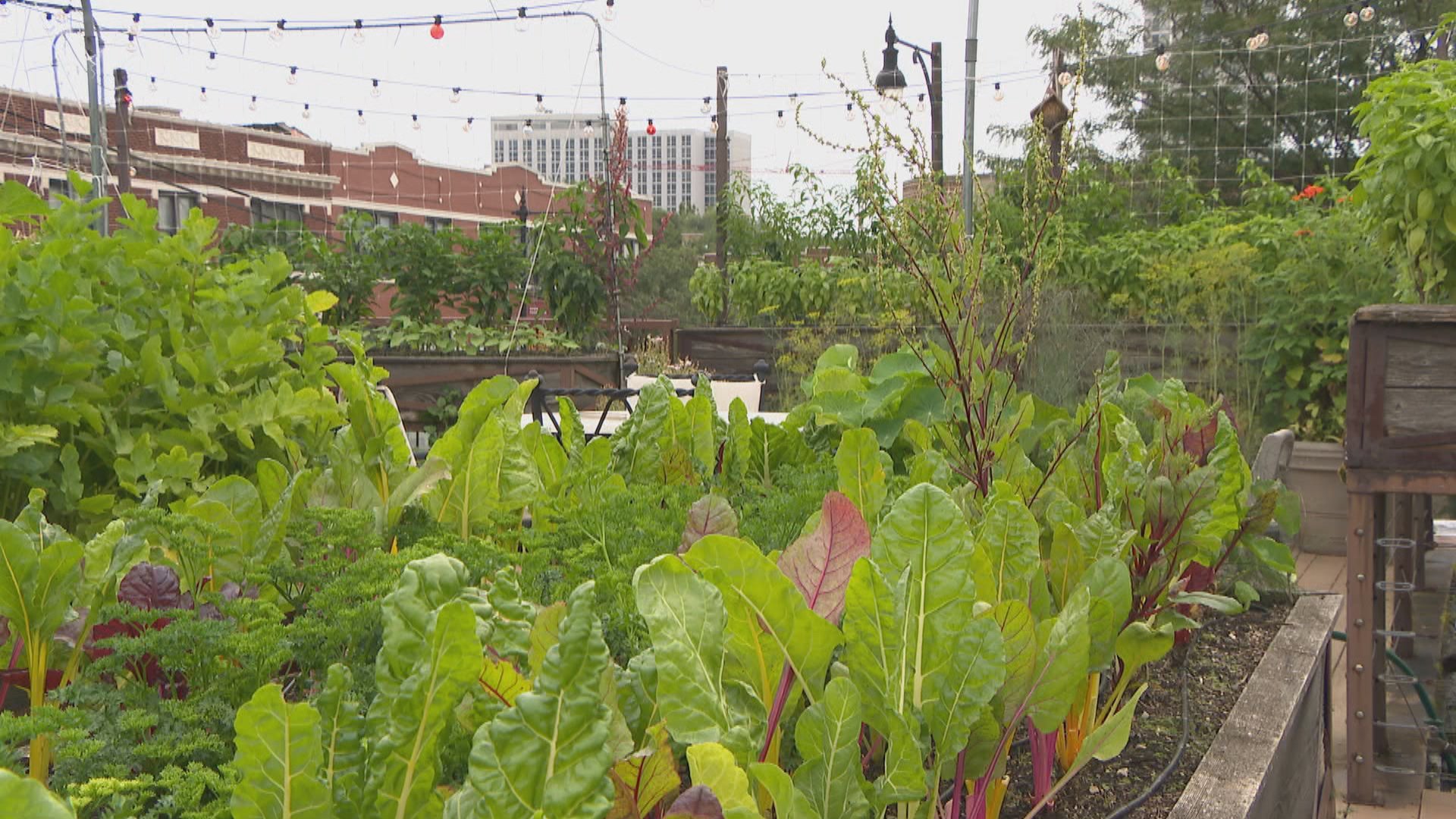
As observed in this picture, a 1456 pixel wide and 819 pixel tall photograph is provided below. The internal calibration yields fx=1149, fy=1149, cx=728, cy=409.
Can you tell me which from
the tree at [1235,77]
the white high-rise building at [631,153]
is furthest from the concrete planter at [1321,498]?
the tree at [1235,77]

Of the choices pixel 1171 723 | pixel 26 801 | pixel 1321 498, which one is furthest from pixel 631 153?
pixel 26 801

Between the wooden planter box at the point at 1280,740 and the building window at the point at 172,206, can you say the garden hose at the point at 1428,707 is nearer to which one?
the wooden planter box at the point at 1280,740

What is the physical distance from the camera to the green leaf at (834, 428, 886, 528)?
56.7 inches

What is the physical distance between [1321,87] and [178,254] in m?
17.3

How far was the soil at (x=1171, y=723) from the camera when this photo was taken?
51.3 inches

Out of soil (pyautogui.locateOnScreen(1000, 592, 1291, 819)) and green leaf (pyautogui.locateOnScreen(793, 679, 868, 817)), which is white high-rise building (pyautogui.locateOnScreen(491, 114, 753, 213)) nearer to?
soil (pyautogui.locateOnScreen(1000, 592, 1291, 819))

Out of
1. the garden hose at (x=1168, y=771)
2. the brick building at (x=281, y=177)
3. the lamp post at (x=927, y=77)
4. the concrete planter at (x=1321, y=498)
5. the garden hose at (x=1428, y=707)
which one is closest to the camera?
the garden hose at (x=1168, y=771)

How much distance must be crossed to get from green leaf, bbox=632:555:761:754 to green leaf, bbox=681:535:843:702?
0.03 meters

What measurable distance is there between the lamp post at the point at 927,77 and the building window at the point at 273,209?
19.0 meters

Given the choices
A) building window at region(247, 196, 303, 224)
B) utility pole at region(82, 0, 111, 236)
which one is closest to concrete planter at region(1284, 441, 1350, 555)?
utility pole at region(82, 0, 111, 236)

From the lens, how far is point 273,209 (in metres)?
29.7

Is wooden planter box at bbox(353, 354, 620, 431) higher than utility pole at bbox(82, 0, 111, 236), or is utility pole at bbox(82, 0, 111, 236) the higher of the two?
utility pole at bbox(82, 0, 111, 236)

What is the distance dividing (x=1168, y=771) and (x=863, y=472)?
50 centimetres

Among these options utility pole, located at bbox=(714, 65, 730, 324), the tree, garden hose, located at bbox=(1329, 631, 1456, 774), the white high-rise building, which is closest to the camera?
garden hose, located at bbox=(1329, 631, 1456, 774)
